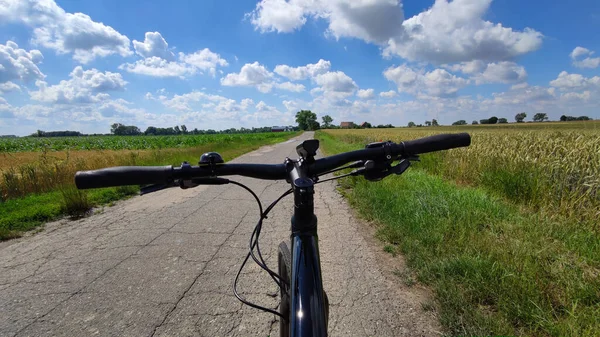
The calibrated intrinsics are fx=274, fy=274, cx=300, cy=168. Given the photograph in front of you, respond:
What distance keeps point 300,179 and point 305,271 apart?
33 centimetres

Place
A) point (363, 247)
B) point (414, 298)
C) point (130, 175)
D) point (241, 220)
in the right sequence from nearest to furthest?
point (130, 175) → point (414, 298) → point (363, 247) → point (241, 220)

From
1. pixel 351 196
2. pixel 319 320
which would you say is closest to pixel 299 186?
pixel 319 320

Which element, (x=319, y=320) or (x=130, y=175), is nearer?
(x=319, y=320)

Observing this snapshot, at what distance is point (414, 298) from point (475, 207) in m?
2.31

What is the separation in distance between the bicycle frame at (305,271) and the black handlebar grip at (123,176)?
525mm

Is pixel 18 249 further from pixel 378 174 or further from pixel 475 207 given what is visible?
pixel 475 207

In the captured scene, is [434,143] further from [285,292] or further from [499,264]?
[499,264]

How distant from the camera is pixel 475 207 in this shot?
4176 millimetres

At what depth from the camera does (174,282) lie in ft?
10.0

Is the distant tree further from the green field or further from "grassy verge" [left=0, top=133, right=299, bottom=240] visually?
"grassy verge" [left=0, top=133, right=299, bottom=240]

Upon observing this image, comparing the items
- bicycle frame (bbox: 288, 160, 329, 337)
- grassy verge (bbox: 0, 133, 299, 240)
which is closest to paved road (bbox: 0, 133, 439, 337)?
grassy verge (bbox: 0, 133, 299, 240)

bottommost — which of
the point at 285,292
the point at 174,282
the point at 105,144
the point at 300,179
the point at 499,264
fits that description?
the point at 174,282

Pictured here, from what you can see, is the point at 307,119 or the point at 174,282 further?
the point at 307,119

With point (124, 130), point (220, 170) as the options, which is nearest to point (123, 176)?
point (220, 170)
